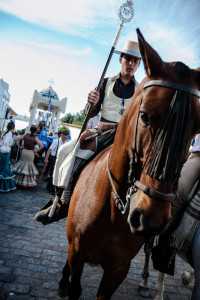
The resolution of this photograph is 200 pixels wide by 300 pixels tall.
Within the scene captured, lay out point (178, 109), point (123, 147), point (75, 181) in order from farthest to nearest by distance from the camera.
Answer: point (75, 181), point (123, 147), point (178, 109)

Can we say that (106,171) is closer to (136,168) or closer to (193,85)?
(136,168)

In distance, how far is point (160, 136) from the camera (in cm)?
137

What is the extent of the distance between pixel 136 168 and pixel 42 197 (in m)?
7.36

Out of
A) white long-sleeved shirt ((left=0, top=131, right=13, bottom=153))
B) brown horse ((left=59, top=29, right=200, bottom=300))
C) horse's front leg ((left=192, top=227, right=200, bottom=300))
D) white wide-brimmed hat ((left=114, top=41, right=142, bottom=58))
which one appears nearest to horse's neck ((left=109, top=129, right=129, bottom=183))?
brown horse ((left=59, top=29, right=200, bottom=300))

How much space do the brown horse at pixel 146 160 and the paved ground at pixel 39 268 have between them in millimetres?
1678

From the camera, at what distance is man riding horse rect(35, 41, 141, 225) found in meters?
2.76

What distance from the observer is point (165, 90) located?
1453 millimetres

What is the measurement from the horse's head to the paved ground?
2.67m

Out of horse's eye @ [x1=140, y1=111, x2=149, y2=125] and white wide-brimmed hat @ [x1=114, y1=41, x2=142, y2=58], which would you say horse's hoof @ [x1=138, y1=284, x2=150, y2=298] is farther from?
white wide-brimmed hat @ [x1=114, y1=41, x2=142, y2=58]

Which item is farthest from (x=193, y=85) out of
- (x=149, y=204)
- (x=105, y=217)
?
(x=105, y=217)

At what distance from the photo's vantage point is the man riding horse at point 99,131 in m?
2.76

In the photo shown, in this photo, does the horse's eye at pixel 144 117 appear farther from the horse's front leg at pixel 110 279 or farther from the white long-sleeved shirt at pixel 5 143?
the white long-sleeved shirt at pixel 5 143

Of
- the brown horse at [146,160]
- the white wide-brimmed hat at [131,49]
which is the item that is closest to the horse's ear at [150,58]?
the brown horse at [146,160]

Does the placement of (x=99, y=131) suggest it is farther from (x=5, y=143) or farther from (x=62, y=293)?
(x=5, y=143)
